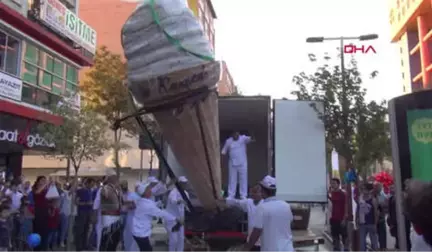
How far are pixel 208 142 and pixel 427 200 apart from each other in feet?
18.3

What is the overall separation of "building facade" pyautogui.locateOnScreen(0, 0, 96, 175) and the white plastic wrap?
9.83m

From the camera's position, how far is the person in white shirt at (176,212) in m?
9.62

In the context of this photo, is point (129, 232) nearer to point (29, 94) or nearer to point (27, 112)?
point (27, 112)

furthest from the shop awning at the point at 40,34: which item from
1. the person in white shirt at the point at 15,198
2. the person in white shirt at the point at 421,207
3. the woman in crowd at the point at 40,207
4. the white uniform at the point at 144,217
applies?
the person in white shirt at the point at 421,207

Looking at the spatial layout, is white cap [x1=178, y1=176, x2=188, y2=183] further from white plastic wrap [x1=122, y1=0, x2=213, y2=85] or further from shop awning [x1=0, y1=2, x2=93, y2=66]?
shop awning [x1=0, y1=2, x2=93, y2=66]

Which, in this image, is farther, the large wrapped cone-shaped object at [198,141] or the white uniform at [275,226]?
the large wrapped cone-shaped object at [198,141]

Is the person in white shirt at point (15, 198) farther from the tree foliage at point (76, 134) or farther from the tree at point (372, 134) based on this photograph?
the tree at point (372, 134)

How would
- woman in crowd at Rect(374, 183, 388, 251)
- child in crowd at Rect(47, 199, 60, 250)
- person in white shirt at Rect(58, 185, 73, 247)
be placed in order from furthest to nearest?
1. person in white shirt at Rect(58, 185, 73, 247)
2. woman in crowd at Rect(374, 183, 388, 251)
3. child in crowd at Rect(47, 199, 60, 250)

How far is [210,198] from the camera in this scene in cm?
827

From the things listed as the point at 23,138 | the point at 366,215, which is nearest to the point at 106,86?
the point at 23,138

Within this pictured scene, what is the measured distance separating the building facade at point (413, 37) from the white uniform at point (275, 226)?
46.0 metres

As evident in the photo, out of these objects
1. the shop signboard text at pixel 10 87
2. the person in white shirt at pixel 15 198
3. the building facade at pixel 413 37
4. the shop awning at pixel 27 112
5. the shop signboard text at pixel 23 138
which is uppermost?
the building facade at pixel 413 37

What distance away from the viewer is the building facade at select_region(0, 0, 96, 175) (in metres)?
18.1

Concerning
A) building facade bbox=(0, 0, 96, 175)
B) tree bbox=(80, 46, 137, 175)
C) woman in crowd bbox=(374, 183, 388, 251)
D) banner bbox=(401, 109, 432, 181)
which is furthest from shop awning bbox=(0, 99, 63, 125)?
banner bbox=(401, 109, 432, 181)
